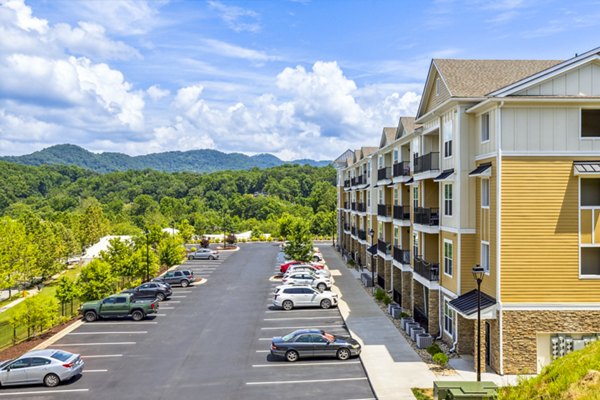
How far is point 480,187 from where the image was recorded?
21.7 meters

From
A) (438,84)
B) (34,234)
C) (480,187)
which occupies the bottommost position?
(34,234)

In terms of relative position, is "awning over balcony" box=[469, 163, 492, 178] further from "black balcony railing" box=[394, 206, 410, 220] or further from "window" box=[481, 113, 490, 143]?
"black balcony railing" box=[394, 206, 410, 220]

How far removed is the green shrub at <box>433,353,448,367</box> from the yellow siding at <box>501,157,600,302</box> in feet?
11.7

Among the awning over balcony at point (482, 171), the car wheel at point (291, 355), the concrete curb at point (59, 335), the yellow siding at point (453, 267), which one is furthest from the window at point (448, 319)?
the concrete curb at point (59, 335)

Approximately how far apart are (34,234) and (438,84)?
171 feet

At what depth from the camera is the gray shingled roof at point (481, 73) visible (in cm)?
2259

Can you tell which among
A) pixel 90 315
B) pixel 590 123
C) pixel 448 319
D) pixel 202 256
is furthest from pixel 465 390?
pixel 202 256

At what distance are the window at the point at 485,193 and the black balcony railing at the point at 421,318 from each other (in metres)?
7.90

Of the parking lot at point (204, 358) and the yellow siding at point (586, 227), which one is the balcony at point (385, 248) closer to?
the parking lot at point (204, 358)

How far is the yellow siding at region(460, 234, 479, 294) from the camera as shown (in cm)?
2197

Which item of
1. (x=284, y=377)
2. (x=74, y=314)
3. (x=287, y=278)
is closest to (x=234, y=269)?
(x=287, y=278)

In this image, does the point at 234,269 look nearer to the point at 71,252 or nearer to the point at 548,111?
the point at 71,252

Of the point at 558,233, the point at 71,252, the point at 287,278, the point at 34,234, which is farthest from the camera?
the point at 71,252

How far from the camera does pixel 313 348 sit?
2255 centimetres
